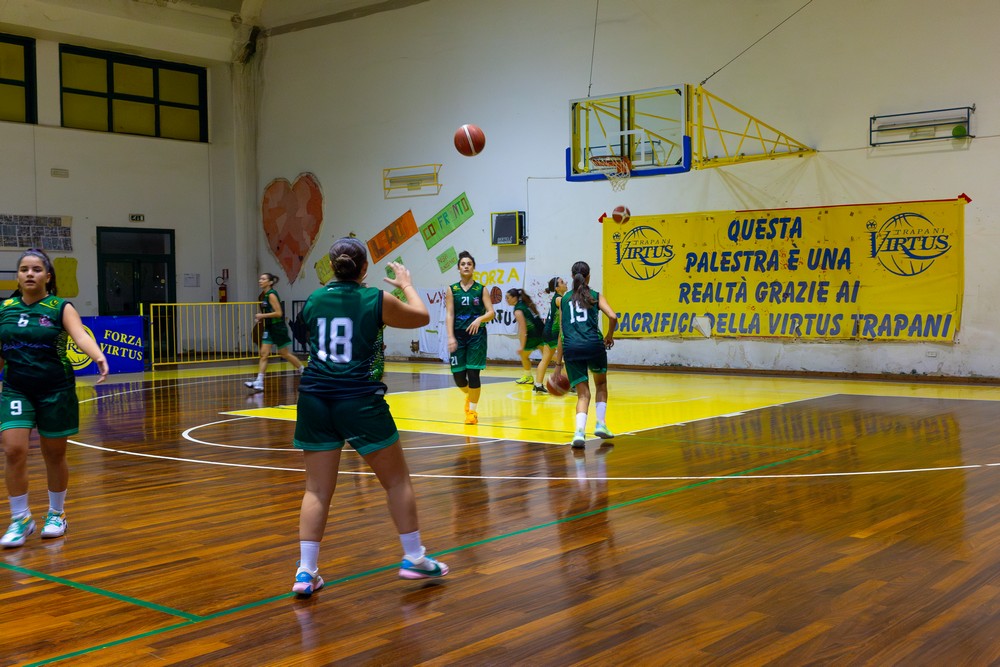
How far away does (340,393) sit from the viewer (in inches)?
190

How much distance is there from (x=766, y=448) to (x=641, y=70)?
38.7 ft

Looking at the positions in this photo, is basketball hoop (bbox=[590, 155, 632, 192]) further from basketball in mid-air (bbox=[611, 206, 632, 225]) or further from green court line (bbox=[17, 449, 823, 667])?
green court line (bbox=[17, 449, 823, 667])

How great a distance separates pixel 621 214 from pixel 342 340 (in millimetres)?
14964

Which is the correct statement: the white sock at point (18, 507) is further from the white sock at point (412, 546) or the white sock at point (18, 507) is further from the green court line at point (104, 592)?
the white sock at point (412, 546)

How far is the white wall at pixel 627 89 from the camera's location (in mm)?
16156

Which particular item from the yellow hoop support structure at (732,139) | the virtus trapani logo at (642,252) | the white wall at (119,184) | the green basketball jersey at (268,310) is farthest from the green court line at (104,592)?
the white wall at (119,184)

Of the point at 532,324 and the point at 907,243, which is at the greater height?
the point at 907,243

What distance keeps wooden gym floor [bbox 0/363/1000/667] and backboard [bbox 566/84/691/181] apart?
7701 mm

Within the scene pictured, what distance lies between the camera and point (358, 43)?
78.7 feet

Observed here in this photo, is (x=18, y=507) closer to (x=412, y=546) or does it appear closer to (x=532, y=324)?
(x=412, y=546)

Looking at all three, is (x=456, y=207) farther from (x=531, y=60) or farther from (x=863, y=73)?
(x=863, y=73)

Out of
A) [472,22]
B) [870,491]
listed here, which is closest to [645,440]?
[870,491]

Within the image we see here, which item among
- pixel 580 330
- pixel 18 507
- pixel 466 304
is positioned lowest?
pixel 18 507

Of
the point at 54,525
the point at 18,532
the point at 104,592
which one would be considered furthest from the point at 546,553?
the point at 18,532
